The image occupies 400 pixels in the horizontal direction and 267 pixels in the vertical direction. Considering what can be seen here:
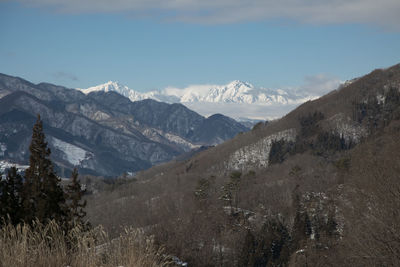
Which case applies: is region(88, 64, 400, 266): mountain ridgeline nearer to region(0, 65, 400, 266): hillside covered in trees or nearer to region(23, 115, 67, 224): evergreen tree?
region(0, 65, 400, 266): hillside covered in trees

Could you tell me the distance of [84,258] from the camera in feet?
26.8

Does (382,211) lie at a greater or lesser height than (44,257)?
lesser

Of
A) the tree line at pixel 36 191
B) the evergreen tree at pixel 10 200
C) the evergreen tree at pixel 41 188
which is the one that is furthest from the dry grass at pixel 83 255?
the evergreen tree at pixel 41 188

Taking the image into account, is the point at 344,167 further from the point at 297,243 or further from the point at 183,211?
the point at 183,211

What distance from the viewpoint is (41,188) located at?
37969 mm

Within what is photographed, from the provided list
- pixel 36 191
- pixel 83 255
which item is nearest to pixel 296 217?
pixel 36 191

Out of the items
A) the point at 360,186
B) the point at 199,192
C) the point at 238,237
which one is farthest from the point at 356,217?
the point at 199,192

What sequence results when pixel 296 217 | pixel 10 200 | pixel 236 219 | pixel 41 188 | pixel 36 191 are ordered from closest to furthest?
pixel 10 200 < pixel 36 191 < pixel 41 188 < pixel 296 217 < pixel 236 219

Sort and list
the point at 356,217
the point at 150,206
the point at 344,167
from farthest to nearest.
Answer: the point at 150,206 < the point at 344,167 < the point at 356,217

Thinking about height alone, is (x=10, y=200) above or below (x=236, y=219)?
above

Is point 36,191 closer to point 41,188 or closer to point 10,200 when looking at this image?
point 41,188

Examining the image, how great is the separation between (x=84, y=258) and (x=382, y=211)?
781 inches

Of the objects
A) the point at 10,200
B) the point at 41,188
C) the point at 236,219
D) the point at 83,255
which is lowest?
the point at 236,219

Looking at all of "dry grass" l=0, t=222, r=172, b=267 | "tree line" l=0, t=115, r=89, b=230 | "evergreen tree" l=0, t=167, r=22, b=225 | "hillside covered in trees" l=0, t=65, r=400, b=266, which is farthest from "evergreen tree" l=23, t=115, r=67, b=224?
"dry grass" l=0, t=222, r=172, b=267
